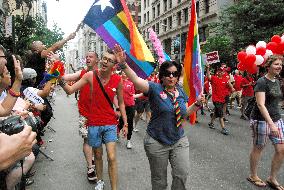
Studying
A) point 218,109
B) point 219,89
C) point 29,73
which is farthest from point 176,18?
point 29,73

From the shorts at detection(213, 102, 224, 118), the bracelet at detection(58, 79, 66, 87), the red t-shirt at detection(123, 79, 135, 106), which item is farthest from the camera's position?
the shorts at detection(213, 102, 224, 118)

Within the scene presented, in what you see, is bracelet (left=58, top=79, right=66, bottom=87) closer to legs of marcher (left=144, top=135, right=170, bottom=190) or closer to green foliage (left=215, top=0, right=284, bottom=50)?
legs of marcher (left=144, top=135, right=170, bottom=190)

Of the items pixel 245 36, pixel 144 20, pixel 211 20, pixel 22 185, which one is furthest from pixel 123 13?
pixel 144 20

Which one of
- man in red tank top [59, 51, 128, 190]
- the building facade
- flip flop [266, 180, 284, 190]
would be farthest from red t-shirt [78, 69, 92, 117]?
the building facade

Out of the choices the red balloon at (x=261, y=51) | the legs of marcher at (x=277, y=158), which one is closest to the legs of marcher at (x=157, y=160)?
the legs of marcher at (x=277, y=158)

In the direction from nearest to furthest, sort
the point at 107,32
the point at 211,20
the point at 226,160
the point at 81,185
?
1. the point at 107,32
2. the point at 81,185
3. the point at 226,160
4. the point at 211,20

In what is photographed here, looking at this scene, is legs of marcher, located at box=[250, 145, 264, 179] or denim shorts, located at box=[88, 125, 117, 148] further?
legs of marcher, located at box=[250, 145, 264, 179]

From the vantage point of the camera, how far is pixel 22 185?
3.95 m

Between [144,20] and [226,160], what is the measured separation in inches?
2360

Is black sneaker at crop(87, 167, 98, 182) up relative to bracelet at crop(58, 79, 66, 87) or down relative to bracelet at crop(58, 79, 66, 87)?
down

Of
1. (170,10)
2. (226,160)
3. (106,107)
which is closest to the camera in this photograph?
(106,107)

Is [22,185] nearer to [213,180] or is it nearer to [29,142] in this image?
[29,142]

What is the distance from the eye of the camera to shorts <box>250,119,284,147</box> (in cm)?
507

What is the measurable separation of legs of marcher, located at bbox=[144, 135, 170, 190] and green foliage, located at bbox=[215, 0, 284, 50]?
20.7m
